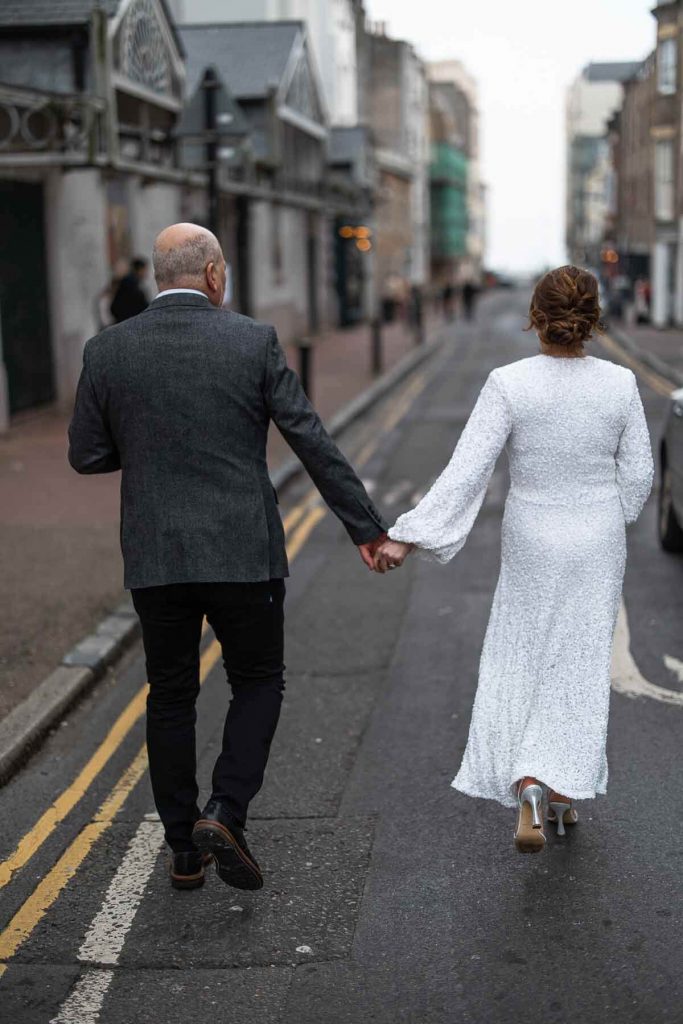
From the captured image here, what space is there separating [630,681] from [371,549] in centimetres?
261

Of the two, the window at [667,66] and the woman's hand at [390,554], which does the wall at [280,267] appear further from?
the woman's hand at [390,554]

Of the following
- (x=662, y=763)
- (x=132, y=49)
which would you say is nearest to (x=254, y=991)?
(x=662, y=763)

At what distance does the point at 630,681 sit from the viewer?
6.34 metres

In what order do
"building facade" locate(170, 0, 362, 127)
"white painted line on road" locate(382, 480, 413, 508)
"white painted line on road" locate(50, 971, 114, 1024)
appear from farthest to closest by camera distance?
1. "building facade" locate(170, 0, 362, 127)
2. "white painted line on road" locate(382, 480, 413, 508)
3. "white painted line on road" locate(50, 971, 114, 1024)

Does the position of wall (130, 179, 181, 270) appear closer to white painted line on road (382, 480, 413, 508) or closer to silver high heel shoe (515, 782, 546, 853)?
white painted line on road (382, 480, 413, 508)

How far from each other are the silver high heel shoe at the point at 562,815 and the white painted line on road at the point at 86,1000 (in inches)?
61.6

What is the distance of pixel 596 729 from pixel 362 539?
3.19ft

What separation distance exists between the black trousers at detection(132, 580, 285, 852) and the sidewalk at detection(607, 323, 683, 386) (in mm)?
17854

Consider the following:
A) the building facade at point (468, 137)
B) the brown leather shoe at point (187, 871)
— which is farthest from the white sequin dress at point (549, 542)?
the building facade at point (468, 137)

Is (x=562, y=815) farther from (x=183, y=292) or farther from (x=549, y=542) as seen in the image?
(x=183, y=292)

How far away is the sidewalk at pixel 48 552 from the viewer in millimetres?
6980

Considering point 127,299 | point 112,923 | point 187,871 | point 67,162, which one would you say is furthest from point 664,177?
point 112,923

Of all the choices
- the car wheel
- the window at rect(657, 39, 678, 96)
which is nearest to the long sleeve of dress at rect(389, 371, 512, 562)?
the car wheel

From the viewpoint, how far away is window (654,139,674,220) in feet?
143
